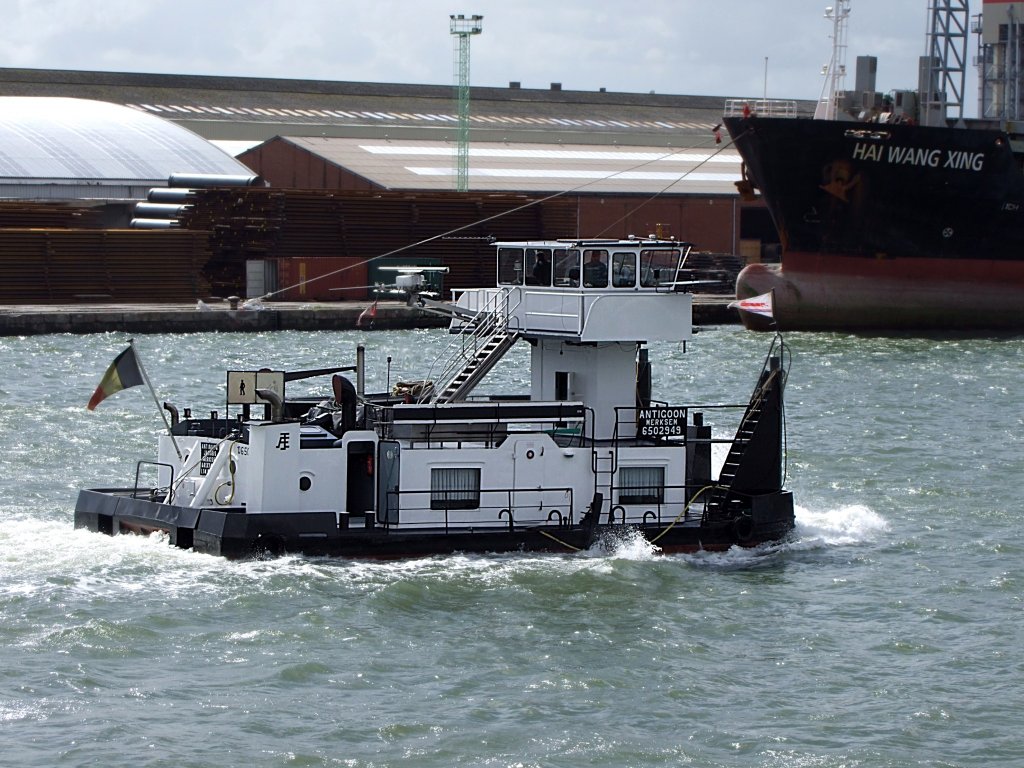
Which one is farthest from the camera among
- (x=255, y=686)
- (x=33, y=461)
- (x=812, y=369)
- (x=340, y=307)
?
(x=340, y=307)

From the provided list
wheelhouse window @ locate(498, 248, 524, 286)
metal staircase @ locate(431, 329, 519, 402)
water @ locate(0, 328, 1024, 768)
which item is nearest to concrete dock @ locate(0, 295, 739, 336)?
water @ locate(0, 328, 1024, 768)

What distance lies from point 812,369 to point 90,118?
48.8 meters

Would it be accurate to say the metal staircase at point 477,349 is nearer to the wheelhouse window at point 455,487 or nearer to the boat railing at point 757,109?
the wheelhouse window at point 455,487

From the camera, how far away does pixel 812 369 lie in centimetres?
4844

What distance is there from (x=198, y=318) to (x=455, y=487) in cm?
3966

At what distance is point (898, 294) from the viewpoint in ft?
190

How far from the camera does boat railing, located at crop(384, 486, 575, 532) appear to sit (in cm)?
2281

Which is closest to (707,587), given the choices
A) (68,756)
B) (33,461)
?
(68,756)

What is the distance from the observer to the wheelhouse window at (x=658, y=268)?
24016 millimetres

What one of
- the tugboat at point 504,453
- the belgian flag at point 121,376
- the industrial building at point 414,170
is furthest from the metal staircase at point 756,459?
the industrial building at point 414,170

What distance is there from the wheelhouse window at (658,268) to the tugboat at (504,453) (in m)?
0.02

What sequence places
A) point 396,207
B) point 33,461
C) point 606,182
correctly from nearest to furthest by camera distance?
point 33,461 → point 396,207 → point 606,182

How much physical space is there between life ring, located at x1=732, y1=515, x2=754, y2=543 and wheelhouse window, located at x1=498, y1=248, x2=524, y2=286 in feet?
15.3

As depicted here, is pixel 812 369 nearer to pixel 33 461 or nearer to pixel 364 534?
pixel 33 461
